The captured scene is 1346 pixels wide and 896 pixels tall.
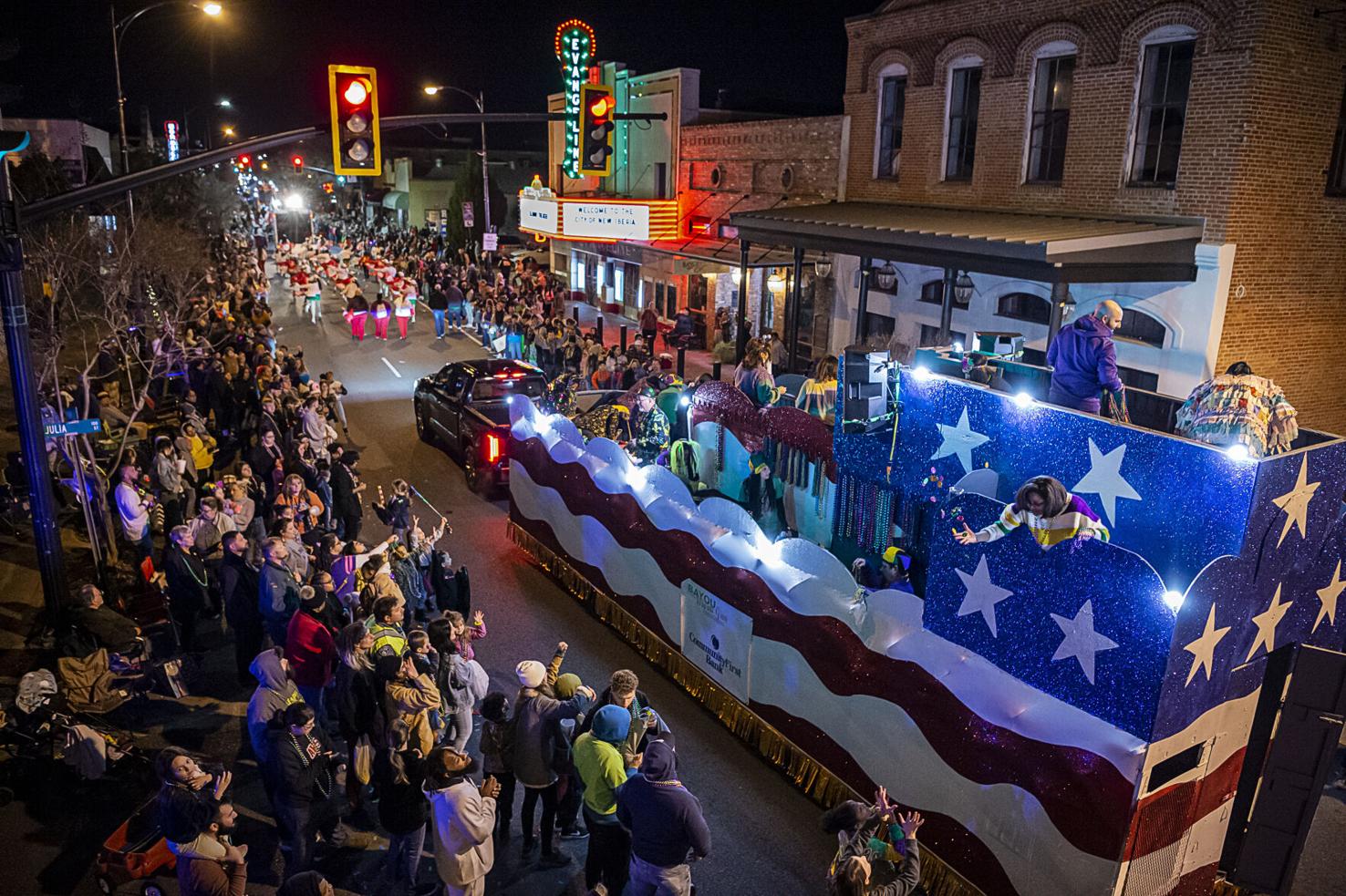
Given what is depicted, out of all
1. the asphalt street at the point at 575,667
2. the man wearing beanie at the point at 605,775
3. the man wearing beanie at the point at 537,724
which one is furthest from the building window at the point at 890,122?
the man wearing beanie at the point at 605,775

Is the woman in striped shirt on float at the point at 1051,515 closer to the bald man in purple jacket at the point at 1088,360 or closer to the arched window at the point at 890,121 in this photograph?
the bald man in purple jacket at the point at 1088,360

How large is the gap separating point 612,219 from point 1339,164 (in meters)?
16.9

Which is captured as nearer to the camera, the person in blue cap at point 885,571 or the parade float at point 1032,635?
the parade float at point 1032,635

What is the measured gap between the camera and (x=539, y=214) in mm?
30734

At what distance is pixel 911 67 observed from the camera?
61.0 feet

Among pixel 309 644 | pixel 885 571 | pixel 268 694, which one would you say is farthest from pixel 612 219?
pixel 268 694

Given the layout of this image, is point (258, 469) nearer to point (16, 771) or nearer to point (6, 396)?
point (16, 771)

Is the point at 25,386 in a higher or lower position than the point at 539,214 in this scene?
lower

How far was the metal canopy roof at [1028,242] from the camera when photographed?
12812 mm

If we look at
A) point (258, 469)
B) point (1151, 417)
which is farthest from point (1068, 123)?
point (258, 469)

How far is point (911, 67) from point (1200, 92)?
6.32 metres

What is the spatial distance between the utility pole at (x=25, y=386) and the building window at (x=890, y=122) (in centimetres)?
1582

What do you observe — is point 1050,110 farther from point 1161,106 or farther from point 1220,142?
point 1220,142

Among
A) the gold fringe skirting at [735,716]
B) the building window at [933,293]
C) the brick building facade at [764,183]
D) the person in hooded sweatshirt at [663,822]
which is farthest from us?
the brick building facade at [764,183]
